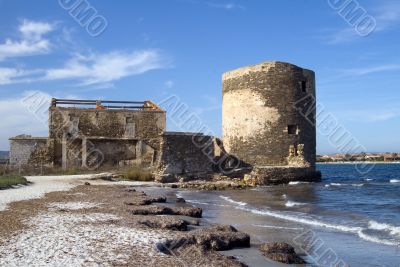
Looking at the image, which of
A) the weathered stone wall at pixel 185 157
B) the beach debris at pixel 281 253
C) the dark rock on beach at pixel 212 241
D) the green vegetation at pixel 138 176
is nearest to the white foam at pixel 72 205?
the dark rock on beach at pixel 212 241

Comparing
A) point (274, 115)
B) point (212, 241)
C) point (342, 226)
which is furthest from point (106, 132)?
point (212, 241)

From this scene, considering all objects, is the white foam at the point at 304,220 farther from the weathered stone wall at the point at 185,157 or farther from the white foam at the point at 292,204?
the weathered stone wall at the point at 185,157

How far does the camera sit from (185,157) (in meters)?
23.1

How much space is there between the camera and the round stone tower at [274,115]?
25000 millimetres

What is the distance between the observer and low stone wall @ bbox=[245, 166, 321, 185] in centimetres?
2298

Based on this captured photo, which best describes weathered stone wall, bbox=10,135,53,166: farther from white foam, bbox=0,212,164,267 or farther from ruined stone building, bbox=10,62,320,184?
white foam, bbox=0,212,164,267

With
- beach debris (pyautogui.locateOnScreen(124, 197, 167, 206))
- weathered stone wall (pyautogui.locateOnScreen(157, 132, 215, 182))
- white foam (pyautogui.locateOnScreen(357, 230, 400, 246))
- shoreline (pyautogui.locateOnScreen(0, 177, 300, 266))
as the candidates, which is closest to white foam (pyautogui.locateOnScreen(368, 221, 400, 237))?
white foam (pyautogui.locateOnScreen(357, 230, 400, 246))

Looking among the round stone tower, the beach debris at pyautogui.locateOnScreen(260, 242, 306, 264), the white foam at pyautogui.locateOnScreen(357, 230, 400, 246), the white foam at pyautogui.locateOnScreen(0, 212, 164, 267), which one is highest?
the round stone tower

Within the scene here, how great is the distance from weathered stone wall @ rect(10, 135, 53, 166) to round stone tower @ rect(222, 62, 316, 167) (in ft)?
35.6

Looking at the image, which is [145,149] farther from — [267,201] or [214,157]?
[267,201]

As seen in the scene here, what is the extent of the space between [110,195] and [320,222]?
6.45 metres

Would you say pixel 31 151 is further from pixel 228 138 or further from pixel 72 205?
pixel 72 205

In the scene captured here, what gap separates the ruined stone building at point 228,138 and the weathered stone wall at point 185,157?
0.17 feet

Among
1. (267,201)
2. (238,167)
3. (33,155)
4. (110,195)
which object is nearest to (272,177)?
(238,167)
